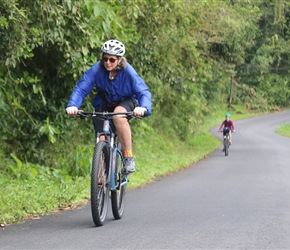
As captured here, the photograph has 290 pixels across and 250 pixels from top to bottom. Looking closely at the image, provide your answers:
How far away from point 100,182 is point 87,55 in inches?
223

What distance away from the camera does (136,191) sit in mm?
12352

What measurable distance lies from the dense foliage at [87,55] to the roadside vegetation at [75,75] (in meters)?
0.02

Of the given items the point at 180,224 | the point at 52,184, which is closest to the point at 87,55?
the point at 52,184

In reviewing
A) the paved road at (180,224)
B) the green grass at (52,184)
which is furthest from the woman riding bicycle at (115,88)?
the green grass at (52,184)

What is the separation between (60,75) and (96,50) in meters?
1.08

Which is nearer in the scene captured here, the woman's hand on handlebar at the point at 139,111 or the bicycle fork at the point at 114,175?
the woman's hand on handlebar at the point at 139,111

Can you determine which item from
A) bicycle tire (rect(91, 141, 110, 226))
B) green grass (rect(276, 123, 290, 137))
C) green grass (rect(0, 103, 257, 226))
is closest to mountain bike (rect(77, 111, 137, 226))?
bicycle tire (rect(91, 141, 110, 226))

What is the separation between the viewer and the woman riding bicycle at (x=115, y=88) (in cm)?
773

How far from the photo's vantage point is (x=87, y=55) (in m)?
12.8

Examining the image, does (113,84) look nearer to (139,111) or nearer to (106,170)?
(139,111)

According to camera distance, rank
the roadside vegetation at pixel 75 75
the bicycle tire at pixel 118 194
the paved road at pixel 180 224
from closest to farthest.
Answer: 1. the paved road at pixel 180 224
2. the bicycle tire at pixel 118 194
3. the roadside vegetation at pixel 75 75

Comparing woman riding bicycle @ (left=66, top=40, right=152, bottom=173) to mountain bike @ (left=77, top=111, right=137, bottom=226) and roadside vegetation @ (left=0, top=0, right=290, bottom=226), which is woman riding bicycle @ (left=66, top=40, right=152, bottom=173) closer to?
mountain bike @ (left=77, top=111, right=137, bottom=226)

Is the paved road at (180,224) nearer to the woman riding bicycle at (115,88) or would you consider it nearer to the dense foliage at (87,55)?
the woman riding bicycle at (115,88)

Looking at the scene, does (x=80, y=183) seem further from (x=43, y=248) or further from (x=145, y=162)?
(x=145, y=162)
